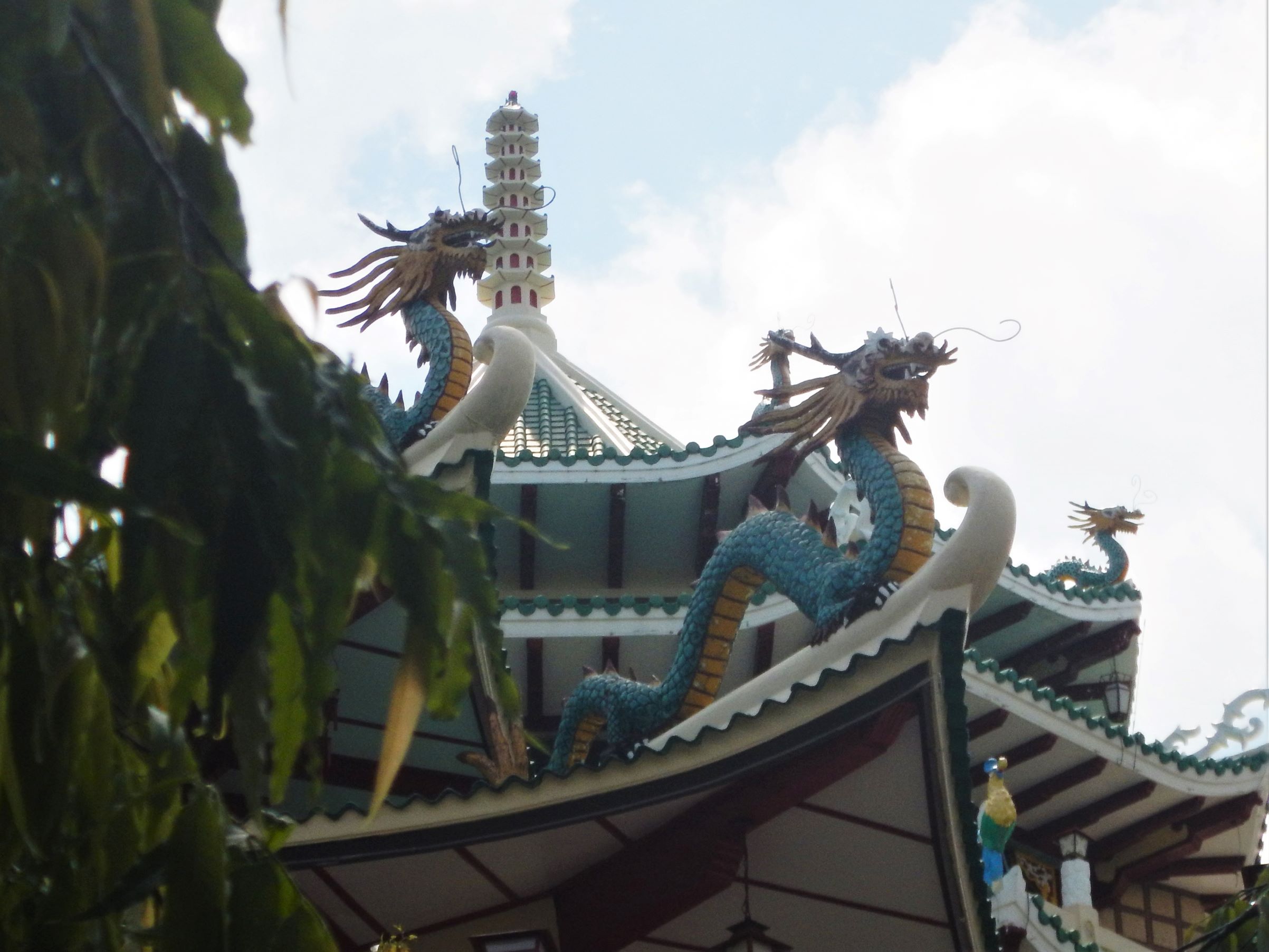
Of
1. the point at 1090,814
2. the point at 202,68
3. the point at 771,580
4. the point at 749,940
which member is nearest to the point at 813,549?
the point at 771,580

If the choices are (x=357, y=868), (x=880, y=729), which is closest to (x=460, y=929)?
(x=357, y=868)

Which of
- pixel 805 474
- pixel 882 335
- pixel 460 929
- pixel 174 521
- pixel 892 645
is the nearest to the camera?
pixel 174 521

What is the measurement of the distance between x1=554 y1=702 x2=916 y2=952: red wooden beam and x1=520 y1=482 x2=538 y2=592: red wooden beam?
17.2 feet

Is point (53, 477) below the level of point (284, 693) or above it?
above

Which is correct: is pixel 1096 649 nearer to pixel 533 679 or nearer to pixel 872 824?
pixel 533 679

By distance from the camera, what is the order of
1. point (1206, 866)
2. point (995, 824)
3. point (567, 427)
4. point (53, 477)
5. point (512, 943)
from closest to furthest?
point (53, 477)
point (512, 943)
point (995, 824)
point (1206, 866)
point (567, 427)

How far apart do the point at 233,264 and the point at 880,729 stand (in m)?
4.85

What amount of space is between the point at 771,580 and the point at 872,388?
1.04 m

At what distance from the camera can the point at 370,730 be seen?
394 inches

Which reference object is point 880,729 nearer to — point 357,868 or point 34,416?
point 357,868

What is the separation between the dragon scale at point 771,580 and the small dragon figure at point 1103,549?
212 inches

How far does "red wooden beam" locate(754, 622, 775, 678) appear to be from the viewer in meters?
11.8

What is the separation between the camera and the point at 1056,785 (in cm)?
1216

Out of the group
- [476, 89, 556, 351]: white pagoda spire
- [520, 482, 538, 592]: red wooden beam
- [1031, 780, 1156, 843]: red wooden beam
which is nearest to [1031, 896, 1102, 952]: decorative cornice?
[1031, 780, 1156, 843]: red wooden beam
